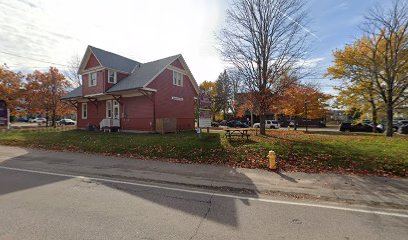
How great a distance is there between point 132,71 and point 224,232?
24.9 m

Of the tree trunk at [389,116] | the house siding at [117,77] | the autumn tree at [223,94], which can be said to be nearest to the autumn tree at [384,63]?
the tree trunk at [389,116]

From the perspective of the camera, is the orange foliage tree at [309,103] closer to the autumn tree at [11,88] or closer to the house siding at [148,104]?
the house siding at [148,104]

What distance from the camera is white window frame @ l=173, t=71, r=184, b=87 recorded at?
23219 mm

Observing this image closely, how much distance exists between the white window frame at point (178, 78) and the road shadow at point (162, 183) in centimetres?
1452

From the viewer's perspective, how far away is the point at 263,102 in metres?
15.9

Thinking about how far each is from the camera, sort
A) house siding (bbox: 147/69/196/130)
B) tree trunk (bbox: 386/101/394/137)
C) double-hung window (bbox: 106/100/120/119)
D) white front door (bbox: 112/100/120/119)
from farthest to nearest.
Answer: double-hung window (bbox: 106/100/120/119) < white front door (bbox: 112/100/120/119) < house siding (bbox: 147/69/196/130) < tree trunk (bbox: 386/101/394/137)

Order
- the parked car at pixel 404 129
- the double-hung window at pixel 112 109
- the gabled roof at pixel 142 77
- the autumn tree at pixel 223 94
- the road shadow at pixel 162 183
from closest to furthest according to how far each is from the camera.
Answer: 1. the road shadow at pixel 162 183
2. the gabled roof at pixel 142 77
3. the double-hung window at pixel 112 109
4. the parked car at pixel 404 129
5. the autumn tree at pixel 223 94

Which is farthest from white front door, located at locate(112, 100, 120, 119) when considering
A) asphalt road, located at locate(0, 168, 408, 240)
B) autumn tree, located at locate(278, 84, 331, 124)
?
autumn tree, located at locate(278, 84, 331, 124)

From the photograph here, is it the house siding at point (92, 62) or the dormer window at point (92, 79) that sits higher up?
the house siding at point (92, 62)

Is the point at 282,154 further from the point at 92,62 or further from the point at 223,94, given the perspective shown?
the point at 223,94

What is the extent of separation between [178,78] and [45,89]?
84.0ft

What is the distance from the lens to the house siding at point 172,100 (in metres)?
20.9

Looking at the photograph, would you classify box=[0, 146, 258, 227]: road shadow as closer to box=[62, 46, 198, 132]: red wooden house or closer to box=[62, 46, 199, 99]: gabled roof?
box=[62, 46, 198, 132]: red wooden house

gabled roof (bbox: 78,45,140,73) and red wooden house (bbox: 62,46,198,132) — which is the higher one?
gabled roof (bbox: 78,45,140,73)
